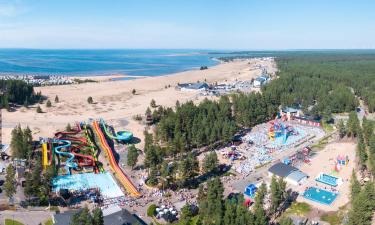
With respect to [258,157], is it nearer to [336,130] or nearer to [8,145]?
[336,130]

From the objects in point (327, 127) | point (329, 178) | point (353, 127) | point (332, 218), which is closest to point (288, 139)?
point (353, 127)

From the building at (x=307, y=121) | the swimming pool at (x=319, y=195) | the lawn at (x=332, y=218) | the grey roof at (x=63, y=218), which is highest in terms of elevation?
the building at (x=307, y=121)

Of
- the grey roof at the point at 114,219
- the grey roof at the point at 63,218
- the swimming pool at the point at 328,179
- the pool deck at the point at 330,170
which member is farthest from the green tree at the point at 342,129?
the grey roof at the point at 63,218

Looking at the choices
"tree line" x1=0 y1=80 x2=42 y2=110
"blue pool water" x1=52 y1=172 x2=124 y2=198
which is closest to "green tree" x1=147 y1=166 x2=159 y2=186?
"blue pool water" x1=52 y1=172 x2=124 y2=198

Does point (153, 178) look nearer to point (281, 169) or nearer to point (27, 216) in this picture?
point (27, 216)

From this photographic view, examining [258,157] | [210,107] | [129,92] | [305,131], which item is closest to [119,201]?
[258,157]

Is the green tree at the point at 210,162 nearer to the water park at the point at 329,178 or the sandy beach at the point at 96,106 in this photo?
the water park at the point at 329,178

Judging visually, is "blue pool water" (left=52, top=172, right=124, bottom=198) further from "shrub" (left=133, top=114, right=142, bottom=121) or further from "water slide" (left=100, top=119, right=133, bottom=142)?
"shrub" (left=133, top=114, right=142, bottom=121)
